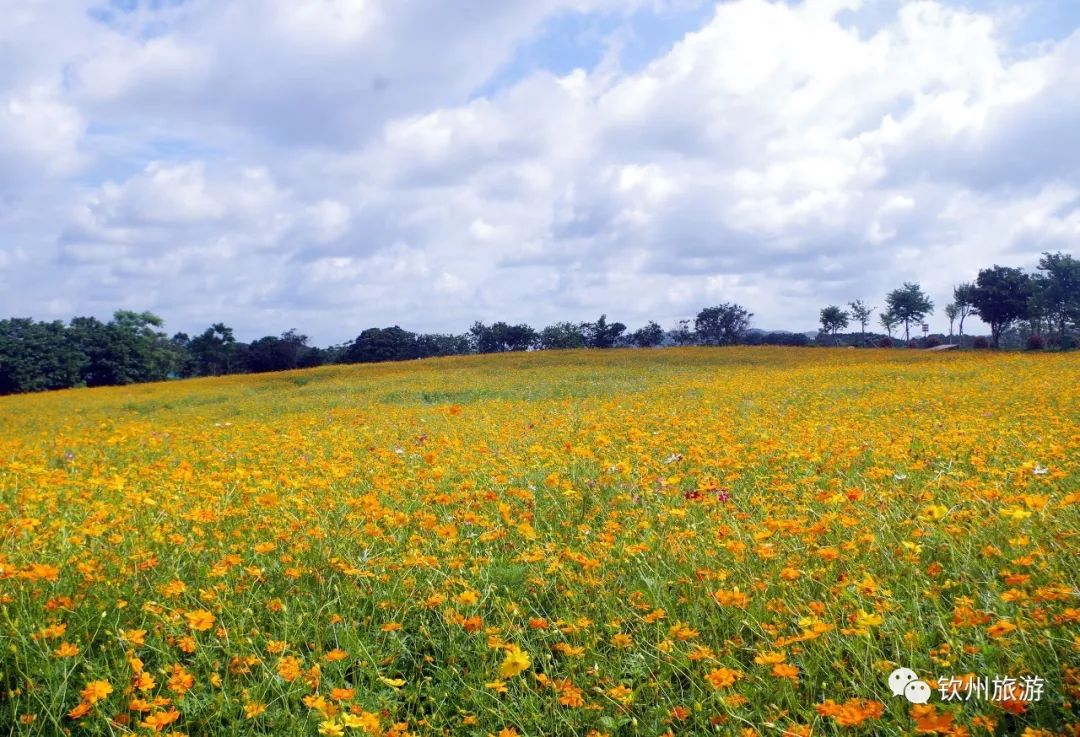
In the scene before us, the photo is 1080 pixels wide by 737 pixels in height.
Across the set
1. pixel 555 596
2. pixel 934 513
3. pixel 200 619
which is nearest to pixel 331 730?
pixel 200 619

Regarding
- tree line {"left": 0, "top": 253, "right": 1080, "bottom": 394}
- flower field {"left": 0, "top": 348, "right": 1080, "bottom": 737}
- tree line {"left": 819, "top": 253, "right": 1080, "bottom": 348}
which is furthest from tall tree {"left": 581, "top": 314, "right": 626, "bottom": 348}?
flower field {"left": 0, "top": 348, "right": 1080, "bottom": 737}

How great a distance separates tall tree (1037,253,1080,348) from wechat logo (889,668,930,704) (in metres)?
65.1

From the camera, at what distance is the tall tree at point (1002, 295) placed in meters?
58.5

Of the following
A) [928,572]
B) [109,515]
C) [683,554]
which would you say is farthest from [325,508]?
[928,572]

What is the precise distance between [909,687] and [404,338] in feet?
226

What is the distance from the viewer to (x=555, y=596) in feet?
11.9

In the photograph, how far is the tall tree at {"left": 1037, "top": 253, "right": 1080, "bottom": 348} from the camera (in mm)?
56031

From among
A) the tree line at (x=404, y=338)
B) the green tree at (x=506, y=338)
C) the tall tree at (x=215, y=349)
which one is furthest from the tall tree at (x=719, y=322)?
the tall tree at (x=215, y=349)

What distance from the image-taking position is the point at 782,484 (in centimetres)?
511

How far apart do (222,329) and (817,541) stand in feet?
244

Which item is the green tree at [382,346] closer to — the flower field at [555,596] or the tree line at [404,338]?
the tree line at [404,338]

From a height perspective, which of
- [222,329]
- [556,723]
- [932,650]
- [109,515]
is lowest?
→ [556,723]

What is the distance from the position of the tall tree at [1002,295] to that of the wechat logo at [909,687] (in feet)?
213

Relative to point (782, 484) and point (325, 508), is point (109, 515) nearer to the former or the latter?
point (325, 508)
